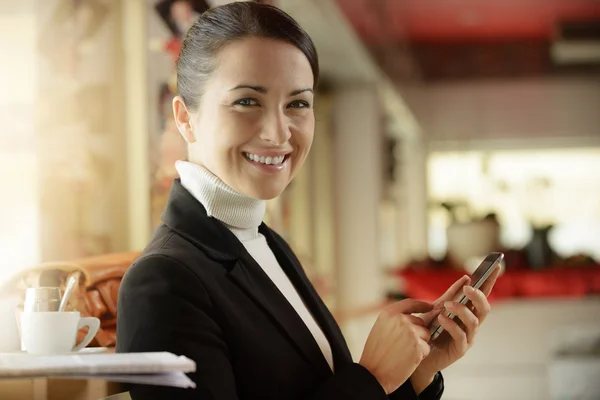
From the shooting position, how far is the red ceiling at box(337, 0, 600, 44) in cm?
697

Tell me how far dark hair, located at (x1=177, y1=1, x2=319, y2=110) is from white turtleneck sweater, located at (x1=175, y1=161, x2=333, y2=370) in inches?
3.6

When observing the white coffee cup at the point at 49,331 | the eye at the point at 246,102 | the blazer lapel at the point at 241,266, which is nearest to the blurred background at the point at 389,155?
the white coffee cup at the point at 49,331

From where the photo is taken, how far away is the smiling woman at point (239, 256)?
889 mm

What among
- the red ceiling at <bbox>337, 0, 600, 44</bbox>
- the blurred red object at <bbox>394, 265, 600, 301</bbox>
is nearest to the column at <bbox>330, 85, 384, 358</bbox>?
the red ceiling at <bbox>337, 0, 600, 44</bbox>

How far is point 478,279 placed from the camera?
1.07 meters

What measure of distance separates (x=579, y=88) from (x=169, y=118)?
7.40 m

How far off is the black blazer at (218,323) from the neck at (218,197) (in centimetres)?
1

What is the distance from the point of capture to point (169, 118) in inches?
91.6

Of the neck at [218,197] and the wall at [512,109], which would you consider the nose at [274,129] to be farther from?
the wall at [512,109]

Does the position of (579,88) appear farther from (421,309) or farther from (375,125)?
(421,309)

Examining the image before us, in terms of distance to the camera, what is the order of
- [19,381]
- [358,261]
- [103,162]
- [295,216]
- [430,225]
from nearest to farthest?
[19,381] < [103,162] < [295,216] < [358,261] < [430,225]

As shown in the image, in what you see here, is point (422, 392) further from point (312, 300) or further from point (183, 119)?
point (183, 119)

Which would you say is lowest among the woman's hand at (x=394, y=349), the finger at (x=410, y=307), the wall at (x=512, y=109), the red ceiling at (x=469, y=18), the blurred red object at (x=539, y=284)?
the blurred red object at (x=539, y=284)

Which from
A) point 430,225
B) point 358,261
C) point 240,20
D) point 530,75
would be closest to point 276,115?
point 240,20
